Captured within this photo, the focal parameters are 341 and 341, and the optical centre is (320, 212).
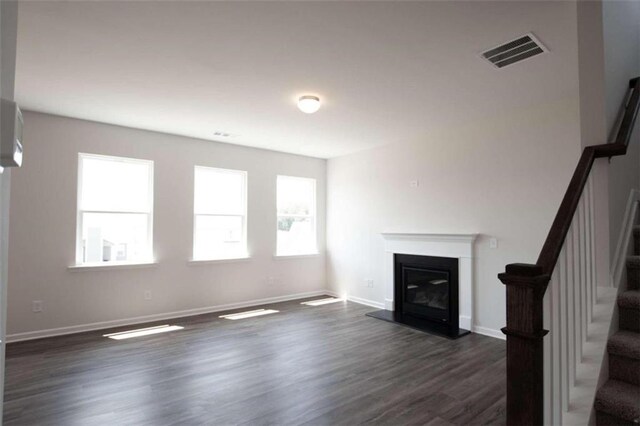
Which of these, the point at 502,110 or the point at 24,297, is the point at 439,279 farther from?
the point at 24,297

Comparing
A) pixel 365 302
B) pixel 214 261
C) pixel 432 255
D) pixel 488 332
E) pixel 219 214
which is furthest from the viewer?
pixel 365 302

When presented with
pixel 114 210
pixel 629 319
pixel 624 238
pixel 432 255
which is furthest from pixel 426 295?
pixel 114 210

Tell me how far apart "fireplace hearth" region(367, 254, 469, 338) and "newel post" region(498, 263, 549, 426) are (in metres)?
3.15

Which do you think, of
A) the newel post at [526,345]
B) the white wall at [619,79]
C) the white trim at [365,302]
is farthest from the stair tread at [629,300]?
the white trim at [365,302]

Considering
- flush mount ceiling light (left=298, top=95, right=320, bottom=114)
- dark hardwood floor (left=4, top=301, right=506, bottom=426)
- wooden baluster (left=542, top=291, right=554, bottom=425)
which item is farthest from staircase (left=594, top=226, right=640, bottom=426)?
flush mount ceiling light (left=298, top=95, right=320, bottom=114)

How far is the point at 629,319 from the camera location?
5.99 ft

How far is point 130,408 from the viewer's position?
2.51 meters

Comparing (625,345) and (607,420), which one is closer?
(607,420)

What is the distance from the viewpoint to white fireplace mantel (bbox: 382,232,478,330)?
4359 millimetres

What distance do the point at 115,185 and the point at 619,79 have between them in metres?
5.43

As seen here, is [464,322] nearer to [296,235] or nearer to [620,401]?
[620,401]

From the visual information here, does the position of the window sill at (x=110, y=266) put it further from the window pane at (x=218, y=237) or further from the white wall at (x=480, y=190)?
the white wall at (x=480, y=190)

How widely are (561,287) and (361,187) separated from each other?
4.75 m

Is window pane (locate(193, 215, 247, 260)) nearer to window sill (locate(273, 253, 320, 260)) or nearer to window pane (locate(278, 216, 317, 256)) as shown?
window sill (locate(273, 253, 320, 260))
